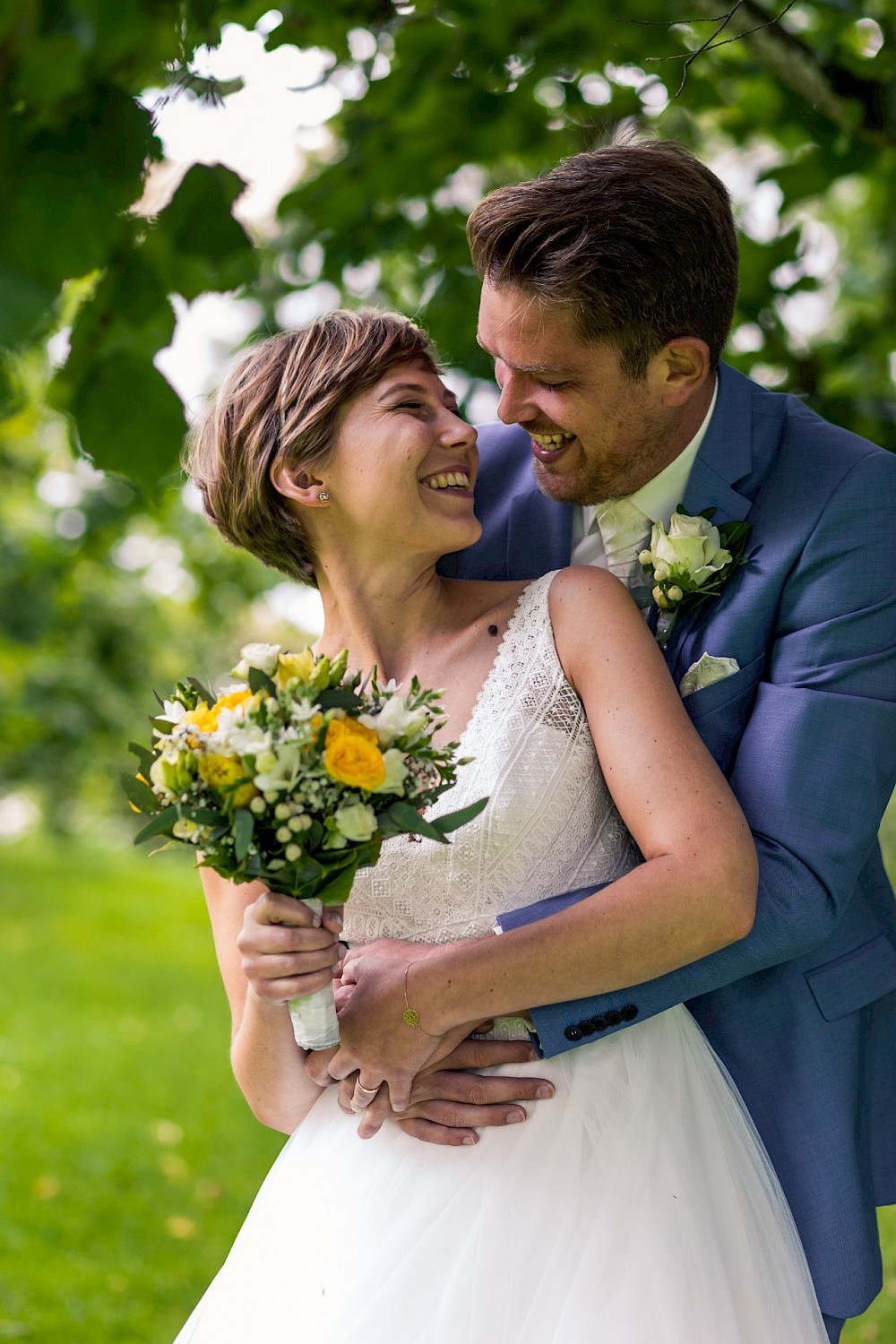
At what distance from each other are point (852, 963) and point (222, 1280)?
130 centimetres

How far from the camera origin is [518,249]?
276 cm

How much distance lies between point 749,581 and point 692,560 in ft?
0.39

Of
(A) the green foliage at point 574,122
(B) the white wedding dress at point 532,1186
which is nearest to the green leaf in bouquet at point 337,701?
(B) the white wedding dress at point 532,1186

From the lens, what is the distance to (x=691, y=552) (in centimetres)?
260

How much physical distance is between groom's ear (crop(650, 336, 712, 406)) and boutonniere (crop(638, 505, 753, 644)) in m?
0.35

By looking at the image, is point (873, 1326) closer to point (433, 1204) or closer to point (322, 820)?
point (433, 1204)

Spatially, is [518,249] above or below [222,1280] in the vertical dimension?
above

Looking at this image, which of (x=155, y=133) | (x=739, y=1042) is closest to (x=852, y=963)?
(x=739, y=1042)

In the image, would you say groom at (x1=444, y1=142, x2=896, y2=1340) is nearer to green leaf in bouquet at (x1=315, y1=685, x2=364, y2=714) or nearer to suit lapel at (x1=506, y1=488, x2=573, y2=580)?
suit lapel at (x1=506, y1=488, x2=573, y2=580)

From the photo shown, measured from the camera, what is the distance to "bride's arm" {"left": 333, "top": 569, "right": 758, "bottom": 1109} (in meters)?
2.20

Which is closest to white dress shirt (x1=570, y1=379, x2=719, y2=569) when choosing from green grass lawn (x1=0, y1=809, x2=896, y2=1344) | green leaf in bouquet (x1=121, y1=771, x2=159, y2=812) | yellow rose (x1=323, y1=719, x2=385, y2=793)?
yellow rose (x1=323, y1=719, x2=385, y2=793)

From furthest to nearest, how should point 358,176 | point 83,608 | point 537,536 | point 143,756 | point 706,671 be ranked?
point 83,608 < point 358,176 < point 537,536 < point 706,671 < point 143,756

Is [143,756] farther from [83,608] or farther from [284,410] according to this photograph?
[83,608]

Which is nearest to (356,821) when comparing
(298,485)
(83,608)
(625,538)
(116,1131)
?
(298,485)
